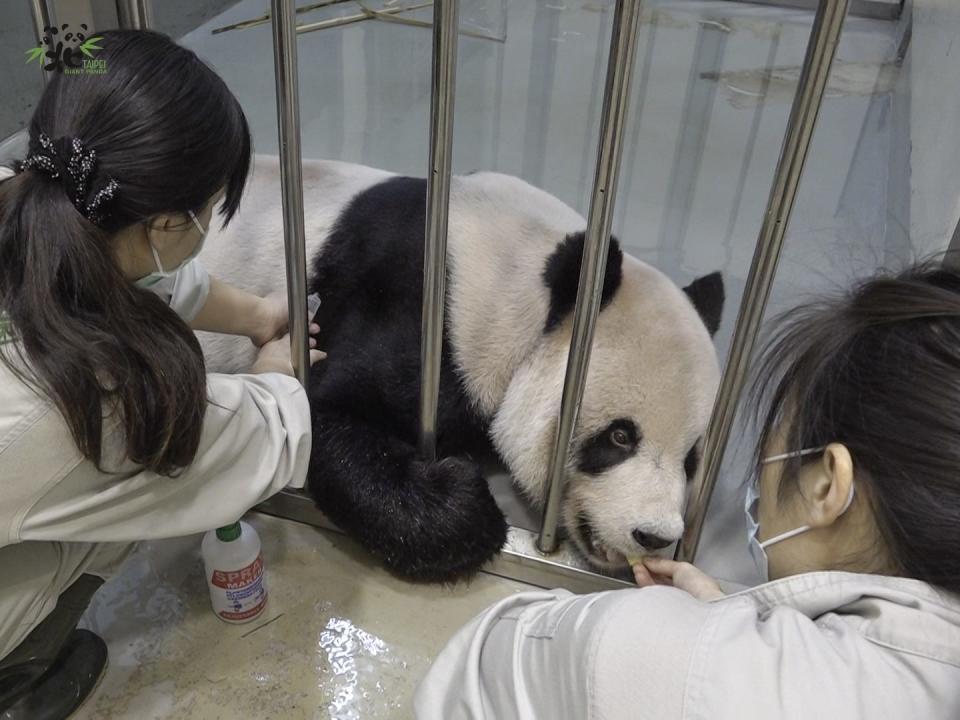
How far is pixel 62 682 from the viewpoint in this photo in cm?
97

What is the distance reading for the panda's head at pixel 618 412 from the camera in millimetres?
1098

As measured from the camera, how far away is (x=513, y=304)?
1.18 m

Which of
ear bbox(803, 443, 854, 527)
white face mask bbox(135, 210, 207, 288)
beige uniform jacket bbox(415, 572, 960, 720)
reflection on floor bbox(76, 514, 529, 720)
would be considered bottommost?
reflection on floor bbox(76, 514, 529, 720)

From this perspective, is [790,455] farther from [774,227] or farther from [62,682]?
[62,682]

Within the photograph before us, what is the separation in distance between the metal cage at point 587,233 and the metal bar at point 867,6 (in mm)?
3140

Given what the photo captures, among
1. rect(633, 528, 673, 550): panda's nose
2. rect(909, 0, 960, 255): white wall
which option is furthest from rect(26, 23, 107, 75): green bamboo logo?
rect(909, 0, 960, 255): white wall

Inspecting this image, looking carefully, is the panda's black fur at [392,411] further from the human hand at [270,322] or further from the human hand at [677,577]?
the human hand at [677,577]

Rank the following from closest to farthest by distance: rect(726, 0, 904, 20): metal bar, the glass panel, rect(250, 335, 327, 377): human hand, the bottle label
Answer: the bottle label < rect(250, 335, 327, 377): human hand < the glass panel < rect(726, 0, 904, 20): metal bar

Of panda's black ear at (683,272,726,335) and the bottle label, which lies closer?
the bottle label

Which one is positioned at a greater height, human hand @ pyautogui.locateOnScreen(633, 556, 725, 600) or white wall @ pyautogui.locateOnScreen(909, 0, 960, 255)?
white wall @ pyautogui.locateOnScreen(909, 0, 960, 255)

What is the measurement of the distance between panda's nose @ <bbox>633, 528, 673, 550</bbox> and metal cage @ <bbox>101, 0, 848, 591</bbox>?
46mm

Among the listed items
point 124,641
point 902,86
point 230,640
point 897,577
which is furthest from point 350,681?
point 902,86

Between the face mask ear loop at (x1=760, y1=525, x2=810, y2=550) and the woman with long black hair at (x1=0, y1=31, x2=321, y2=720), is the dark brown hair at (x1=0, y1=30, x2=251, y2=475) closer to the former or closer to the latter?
the woman with long black hair at (x1=0, y1=31, x2=321, y2=720)

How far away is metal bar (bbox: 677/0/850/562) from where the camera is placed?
75 cm
